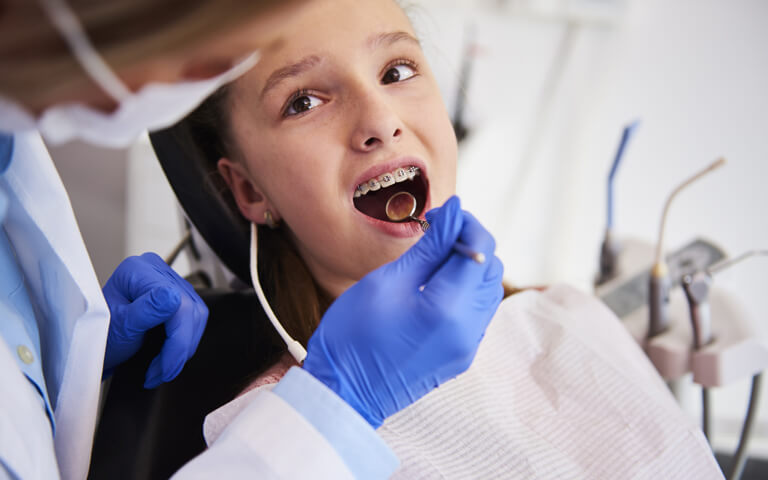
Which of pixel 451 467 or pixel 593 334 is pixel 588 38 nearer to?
pixel 593 334

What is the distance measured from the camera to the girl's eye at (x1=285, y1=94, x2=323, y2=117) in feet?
3.09

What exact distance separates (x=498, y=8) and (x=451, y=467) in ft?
7.75

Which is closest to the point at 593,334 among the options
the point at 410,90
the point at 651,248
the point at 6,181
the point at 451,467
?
the point at 451,467

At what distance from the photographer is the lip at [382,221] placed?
2.91ft

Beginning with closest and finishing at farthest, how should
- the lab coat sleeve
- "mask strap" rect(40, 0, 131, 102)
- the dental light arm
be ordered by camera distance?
"mask strap" rect(40, 0, 131, 102)
the lab coat sleeve
the dental light arm

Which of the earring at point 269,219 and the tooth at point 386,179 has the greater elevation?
the tooth at point 386,179

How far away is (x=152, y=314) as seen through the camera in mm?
849

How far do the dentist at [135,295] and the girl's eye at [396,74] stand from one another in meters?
0.36

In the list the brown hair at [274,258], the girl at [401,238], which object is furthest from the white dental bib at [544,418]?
the brown hair at [274,258]

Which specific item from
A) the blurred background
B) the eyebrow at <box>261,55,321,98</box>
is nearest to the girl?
the eyebrow at <box>261,55,321,98</box>

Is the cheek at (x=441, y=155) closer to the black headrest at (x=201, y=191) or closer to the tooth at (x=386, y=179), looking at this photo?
the tooth at (x=386, y=179)

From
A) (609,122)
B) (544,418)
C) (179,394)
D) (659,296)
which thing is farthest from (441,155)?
(609,122)

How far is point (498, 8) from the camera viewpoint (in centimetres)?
262

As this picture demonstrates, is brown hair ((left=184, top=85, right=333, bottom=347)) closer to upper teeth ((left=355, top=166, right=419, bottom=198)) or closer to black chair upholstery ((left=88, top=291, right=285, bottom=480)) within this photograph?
black chair upholstery ((left=88, top=291, right=285, bottom=480))
